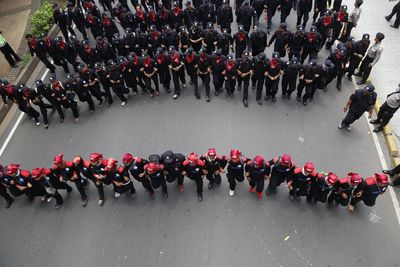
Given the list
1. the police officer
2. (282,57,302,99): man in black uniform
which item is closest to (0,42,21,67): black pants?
the police officer

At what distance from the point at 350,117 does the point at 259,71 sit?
274 cm

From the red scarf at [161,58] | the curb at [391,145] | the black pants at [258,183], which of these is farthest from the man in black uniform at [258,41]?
the black pants at [258,183]

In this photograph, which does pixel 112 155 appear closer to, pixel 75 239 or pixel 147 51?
pixel 75 239

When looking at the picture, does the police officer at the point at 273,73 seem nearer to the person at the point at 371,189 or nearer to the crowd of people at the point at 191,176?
the crowd of people at the point at 191,176

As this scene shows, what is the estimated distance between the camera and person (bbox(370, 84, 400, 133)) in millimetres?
8727

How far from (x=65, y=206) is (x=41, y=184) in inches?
32.7

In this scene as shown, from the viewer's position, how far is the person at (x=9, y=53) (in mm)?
11930

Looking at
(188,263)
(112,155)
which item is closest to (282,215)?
(188,263)

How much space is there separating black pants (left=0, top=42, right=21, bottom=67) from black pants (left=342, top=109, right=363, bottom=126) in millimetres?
11141

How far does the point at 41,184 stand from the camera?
8.34 m

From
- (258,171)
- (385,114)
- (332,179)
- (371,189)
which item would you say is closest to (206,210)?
(258,171)

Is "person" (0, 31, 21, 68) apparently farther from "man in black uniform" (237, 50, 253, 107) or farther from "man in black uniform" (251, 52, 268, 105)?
"man in black uniform" (251, 52, 268, 105)

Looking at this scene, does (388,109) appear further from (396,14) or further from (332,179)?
(396,14)

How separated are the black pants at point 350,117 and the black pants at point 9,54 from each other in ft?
36.6
